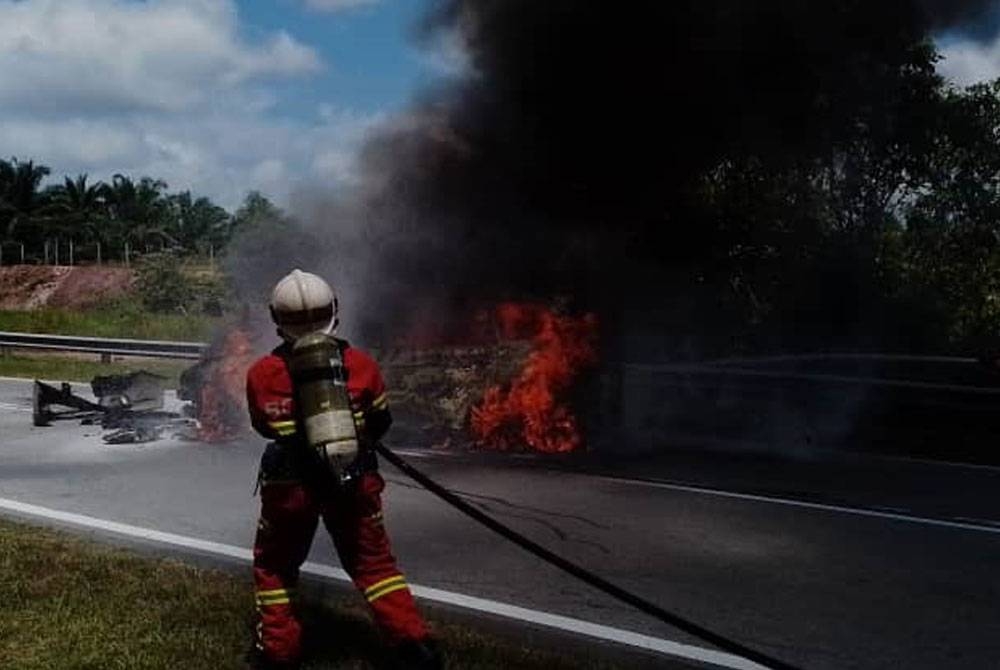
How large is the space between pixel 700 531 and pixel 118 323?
70.8ft

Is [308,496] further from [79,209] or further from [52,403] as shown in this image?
[79,209]

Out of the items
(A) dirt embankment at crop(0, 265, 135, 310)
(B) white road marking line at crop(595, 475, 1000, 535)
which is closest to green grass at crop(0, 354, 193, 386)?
(B) white road marking line at crop(595, 475, 1000, 535)

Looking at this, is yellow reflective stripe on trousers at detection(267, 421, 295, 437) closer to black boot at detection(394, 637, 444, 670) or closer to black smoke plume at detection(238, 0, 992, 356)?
black boot at detection(394, 637, 444, 670)

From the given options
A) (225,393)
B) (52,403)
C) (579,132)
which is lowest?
(52,403)

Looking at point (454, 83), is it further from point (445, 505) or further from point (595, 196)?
point (445, 505)

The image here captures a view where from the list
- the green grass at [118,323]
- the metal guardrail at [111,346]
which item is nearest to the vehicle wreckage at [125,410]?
the metal guardrail at [111,346]

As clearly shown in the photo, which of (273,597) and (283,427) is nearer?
(283,427)

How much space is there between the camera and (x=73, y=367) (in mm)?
19219

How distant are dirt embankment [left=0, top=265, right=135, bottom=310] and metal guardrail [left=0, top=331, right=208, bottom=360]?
13.5m

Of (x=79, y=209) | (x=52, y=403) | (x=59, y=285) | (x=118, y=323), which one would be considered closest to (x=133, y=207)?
(x=79, y=209)

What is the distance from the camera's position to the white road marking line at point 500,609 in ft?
15.2

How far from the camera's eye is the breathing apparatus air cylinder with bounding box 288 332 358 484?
12.9ft

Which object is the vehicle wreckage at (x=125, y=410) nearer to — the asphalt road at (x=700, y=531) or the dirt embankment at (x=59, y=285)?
the asphalt road at (x=700, y=531)

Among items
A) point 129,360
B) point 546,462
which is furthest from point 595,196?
point 129,360
